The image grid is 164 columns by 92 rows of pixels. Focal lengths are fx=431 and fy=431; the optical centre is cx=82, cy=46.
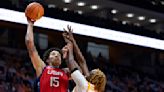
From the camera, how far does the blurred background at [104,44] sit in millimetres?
10625

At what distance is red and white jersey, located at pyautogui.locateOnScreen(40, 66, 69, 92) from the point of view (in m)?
4.19

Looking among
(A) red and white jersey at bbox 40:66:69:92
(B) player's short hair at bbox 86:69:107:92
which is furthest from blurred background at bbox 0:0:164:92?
(B) player's short hair at bbox 86:69:107:92

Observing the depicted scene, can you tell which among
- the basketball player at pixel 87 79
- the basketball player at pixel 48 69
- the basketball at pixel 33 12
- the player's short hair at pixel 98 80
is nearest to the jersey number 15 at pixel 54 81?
the basketball player at pixel 48 69

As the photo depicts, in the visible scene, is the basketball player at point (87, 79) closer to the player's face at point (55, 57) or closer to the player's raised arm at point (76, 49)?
the player's raised arm at point (76, 49)

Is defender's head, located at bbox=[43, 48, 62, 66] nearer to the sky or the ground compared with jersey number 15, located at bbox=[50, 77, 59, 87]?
nearer to the sky

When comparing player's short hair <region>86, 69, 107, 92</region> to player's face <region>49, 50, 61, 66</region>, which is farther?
player's face <region>49, 50, 61, 66</region>

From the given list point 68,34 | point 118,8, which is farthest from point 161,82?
point 68,34

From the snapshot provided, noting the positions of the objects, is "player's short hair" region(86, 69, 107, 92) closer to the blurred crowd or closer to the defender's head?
the defender's head

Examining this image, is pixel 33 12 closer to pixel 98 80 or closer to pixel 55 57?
pixel 55 57

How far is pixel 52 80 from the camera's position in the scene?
4215mm

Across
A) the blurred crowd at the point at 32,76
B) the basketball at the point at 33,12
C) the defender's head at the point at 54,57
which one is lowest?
the blurred crowd at the point at 32,76

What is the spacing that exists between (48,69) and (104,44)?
8.91 meters

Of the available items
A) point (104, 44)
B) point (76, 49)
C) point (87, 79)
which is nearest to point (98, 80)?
point (87, 79)

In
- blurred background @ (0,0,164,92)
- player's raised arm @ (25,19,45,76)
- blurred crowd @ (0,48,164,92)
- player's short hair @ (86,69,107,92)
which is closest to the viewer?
player's short hair @ (86,69,107,92)
